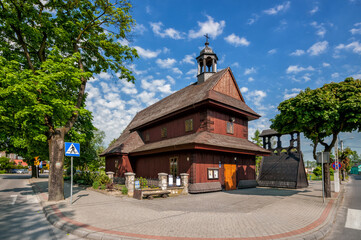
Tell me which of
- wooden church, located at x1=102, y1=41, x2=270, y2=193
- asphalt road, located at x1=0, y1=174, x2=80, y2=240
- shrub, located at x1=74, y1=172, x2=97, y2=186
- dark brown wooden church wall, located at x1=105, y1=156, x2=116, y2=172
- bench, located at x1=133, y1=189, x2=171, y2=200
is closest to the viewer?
asphalt road, located at x1=0, y1=174, x2=80, y2=240

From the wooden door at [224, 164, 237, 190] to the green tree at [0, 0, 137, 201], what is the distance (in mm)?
11633

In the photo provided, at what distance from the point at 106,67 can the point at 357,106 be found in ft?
54.5

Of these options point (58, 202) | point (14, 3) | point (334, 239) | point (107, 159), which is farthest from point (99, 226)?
point (107, 159)

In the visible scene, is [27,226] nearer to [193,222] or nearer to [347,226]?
[193,222]

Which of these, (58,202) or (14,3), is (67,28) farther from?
(58,202)

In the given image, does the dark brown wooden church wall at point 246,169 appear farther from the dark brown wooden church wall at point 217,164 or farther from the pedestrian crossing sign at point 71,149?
the pedestrian crossing sign at point 71,149

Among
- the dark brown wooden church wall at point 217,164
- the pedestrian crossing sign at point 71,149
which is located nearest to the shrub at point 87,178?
the pedestrian crossing sign at point 71,149

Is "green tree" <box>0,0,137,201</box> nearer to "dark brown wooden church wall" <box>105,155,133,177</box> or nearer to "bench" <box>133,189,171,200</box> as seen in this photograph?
"bench" <box>133,189,171,200</box>

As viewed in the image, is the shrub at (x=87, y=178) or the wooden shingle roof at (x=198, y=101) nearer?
the wooden shingle roof at (x=198, y=101)

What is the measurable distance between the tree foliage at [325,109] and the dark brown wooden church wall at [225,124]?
5.16 m

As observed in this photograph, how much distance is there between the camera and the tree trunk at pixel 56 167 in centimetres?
1198

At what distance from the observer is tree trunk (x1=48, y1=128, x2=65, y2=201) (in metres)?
12.0

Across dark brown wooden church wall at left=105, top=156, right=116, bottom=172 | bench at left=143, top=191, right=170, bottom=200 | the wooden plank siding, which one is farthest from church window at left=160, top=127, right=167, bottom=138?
bench at left=143, top=191, right=170, bottom=200

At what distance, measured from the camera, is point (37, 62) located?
15586mm
